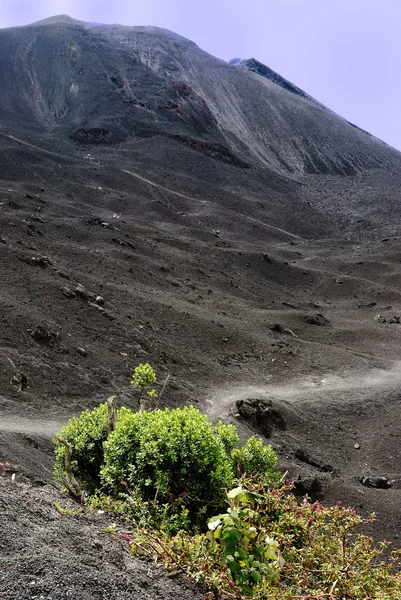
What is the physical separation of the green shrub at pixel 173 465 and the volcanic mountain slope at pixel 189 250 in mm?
2286

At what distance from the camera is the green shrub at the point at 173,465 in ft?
18.0

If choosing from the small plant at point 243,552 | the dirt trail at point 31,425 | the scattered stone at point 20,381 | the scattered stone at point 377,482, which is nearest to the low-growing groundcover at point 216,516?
the small plant at point 243,552

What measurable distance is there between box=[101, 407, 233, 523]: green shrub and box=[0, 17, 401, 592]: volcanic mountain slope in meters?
2.29

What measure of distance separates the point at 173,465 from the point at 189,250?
22.7 metres

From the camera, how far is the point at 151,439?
564cm

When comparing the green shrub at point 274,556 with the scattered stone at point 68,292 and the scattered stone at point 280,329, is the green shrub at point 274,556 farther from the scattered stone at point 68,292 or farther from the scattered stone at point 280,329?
the scattered stone at point 280,329

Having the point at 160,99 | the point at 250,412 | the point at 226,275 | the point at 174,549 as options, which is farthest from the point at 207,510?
the point at 160,99

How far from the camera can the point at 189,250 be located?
2781cm

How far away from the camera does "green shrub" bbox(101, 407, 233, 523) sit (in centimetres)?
550

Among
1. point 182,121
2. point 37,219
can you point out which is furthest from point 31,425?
point 182,121

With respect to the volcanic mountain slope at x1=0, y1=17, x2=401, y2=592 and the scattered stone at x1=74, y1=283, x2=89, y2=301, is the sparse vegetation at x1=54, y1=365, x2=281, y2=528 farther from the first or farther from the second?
the scattered stone at x1=74, y1=283, x2=89, y2=301

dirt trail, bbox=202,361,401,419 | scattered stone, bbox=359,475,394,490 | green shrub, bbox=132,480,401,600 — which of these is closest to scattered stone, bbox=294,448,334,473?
scattered stone, bbox=359,475,394,490

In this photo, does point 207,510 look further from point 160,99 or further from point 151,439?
point 160,99

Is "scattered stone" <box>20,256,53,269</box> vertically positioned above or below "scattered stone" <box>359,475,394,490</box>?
above
